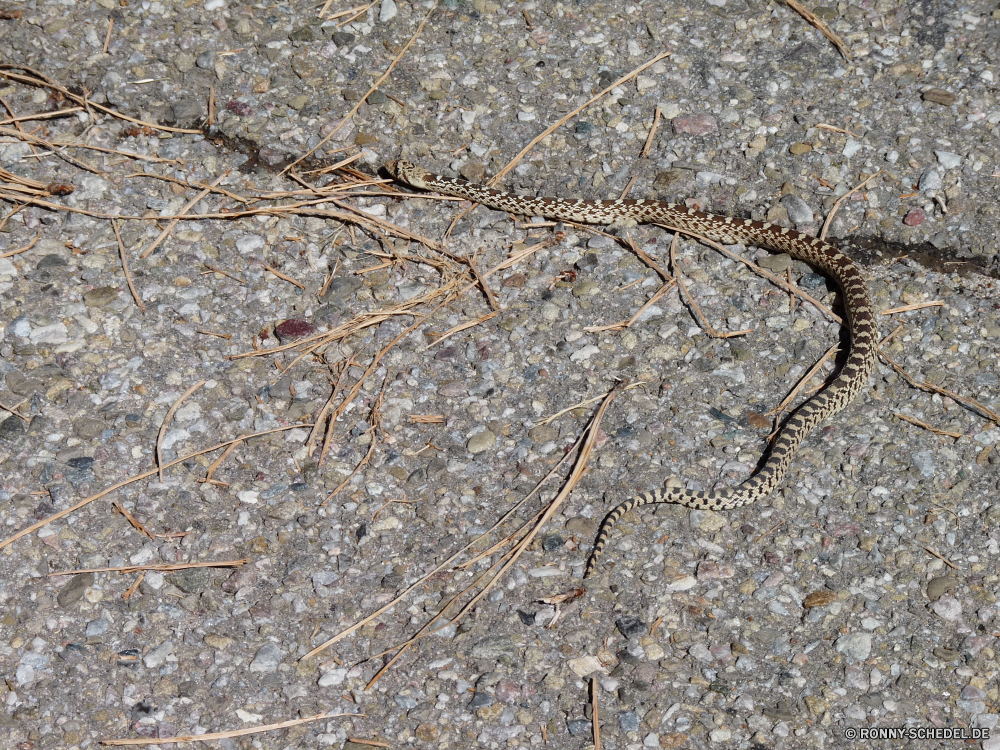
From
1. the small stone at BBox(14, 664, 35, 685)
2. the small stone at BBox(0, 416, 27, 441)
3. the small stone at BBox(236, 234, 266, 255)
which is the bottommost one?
the small stone at BBox(14, 664, 35, 685)

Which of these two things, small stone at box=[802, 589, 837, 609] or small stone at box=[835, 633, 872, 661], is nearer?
small stone at box=[835, 633, 872, 661]

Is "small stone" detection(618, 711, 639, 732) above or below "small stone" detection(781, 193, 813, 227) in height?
below

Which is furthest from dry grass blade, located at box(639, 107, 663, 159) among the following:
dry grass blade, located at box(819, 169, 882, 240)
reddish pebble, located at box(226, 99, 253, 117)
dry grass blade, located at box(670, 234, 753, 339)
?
reddish pebble, located at box(226, 99, 253, 117)

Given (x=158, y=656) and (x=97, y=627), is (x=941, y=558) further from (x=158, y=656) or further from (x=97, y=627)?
(x=97, y=627)

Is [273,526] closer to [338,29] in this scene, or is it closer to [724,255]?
[724,255]

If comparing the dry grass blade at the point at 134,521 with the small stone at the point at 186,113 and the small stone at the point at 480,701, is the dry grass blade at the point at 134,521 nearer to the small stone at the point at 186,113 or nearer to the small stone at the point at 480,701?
the small stone at the point at 480,701

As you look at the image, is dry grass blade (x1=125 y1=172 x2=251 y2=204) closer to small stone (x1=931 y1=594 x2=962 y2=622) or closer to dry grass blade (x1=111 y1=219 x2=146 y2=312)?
dry grass blade (x1=111 y1=219 x2=146 y2=312)

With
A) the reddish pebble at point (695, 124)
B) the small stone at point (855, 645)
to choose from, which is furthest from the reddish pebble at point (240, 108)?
the small stone at point (855, 645)
